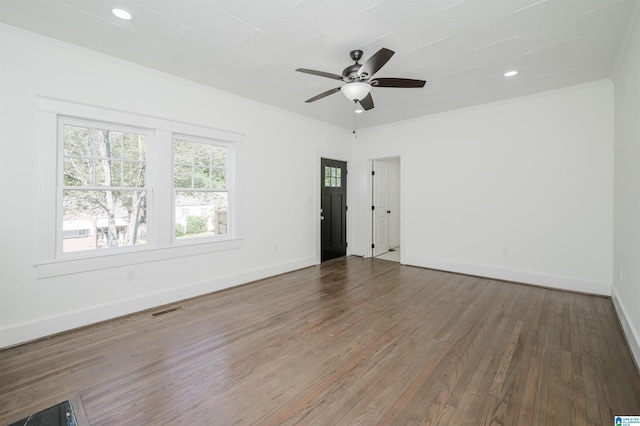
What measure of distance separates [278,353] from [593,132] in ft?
15.9

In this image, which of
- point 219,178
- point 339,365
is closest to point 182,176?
point 219,178

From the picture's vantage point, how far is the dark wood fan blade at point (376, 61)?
2264mm

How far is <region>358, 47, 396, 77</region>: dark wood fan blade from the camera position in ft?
7.43

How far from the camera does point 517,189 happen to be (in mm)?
4289

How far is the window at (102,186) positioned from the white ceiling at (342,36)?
0.89 meters

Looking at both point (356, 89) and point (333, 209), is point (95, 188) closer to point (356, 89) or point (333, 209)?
point (356, 89)

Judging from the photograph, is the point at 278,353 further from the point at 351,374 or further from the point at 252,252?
the point at 252,252

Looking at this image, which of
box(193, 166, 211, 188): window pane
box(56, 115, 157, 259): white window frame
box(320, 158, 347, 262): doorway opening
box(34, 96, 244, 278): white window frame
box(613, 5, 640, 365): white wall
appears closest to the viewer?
box(613, 5, 640, 365): white wall

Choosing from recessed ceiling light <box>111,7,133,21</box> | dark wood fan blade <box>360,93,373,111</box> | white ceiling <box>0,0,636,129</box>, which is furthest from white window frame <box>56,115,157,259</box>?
dark wood fan blade <box>360,93,373,111</box>

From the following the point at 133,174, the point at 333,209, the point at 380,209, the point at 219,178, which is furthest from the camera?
the point at 380,209

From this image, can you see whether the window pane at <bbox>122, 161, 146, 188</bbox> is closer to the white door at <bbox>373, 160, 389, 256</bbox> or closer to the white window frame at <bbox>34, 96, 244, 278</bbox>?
the white window frame at <bbox>34, 96, 244, 278</bbox>

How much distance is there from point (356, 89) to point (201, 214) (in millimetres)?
2723

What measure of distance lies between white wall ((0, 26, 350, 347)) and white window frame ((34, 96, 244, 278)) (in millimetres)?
69

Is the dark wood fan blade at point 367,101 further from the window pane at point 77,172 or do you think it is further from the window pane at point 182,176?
the window pane at point 77,172
